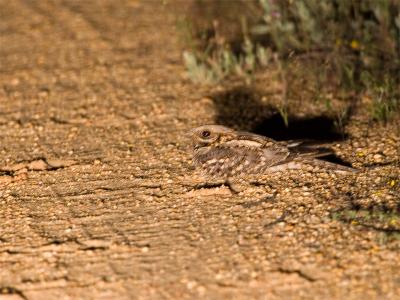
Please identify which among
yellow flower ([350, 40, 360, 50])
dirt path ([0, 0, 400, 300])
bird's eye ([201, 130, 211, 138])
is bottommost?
dirt path ([0, 0, 400, 300])

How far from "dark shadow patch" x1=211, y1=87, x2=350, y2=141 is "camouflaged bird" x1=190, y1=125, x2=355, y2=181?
23.2 inches

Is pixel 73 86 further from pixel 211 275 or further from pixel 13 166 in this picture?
pixel 211 275

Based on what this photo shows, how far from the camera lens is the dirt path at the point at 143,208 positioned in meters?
3.73

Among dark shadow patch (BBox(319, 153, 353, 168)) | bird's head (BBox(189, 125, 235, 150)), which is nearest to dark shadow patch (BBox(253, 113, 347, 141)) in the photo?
dark shadow patch (BBox(319, 153, 353, 168))

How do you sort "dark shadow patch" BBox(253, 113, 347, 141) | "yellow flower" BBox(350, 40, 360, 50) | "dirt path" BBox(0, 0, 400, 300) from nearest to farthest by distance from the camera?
"dirt path" BBox(0, 0, 400, 300) < "dark shadow patch" BBox(253, 113, 347, 141) < "yellow flower" BBox(350, 40, 360, 50)

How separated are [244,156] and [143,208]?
2.38 feet

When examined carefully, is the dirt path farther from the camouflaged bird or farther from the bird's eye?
the bird's eye

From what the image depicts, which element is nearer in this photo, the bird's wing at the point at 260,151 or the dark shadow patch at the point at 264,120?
the bird's wing at the point at 260,151

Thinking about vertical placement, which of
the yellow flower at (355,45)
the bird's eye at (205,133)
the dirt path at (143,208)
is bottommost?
the dirt path at (143,208)

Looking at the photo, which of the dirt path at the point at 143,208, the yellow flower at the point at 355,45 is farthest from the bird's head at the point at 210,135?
the yellow flower at the point at 355,45

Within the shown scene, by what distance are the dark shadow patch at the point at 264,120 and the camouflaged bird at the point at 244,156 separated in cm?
59

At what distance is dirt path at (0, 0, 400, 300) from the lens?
12.2 feet

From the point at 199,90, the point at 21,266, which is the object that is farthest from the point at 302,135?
the point at 21,266

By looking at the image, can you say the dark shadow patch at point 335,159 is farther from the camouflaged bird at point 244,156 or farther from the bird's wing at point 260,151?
the bird's wing at point 260,151
